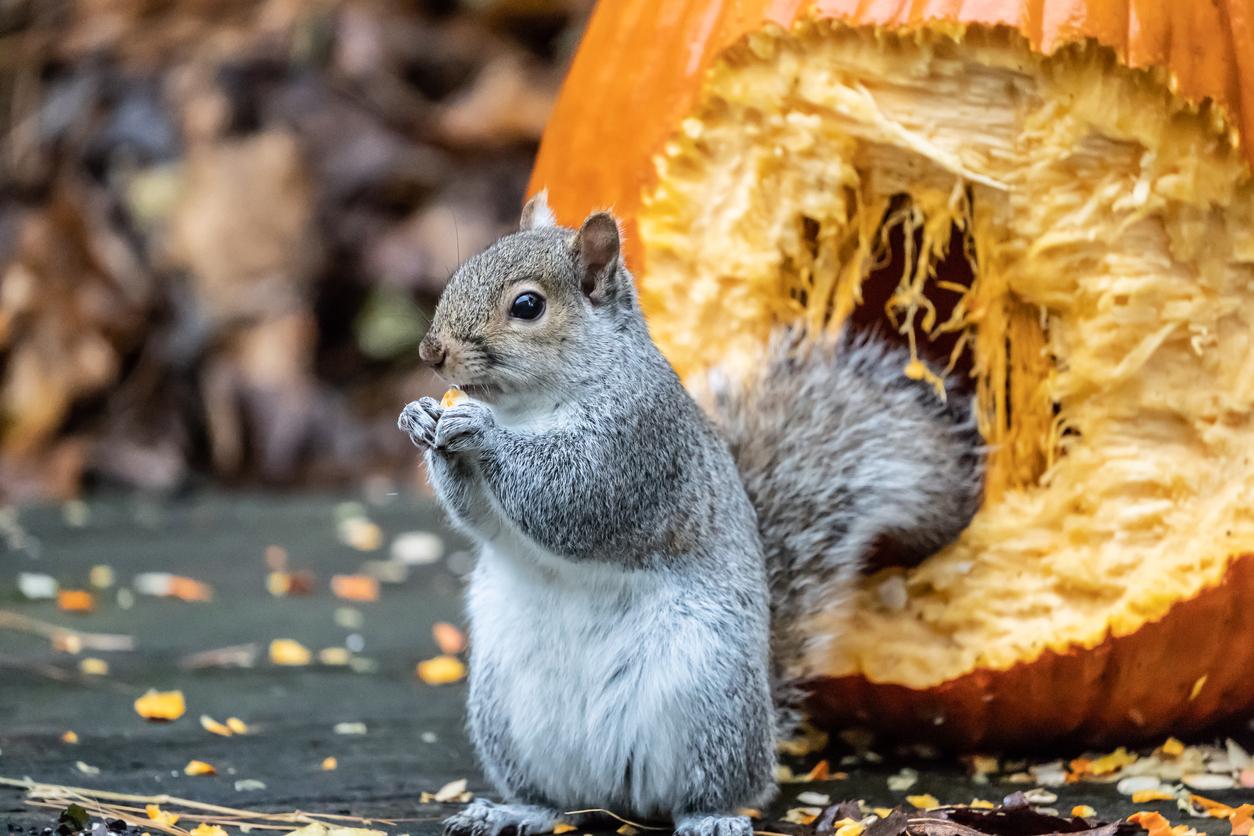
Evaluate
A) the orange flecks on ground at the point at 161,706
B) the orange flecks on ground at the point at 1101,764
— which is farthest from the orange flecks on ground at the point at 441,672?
the orange flecks on ground at the point at 1101,764

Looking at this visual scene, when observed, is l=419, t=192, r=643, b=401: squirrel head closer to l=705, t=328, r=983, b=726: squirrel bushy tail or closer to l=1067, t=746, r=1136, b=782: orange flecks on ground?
l=705, t=328, r=983, b=726: squirrel bushy tail

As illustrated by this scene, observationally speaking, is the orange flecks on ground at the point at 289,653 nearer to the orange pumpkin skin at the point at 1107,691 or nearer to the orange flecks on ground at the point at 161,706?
the orange flecks on ground at the point at 161,706

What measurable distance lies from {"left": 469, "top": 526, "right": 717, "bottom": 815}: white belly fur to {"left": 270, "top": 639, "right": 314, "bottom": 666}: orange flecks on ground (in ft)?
2.39

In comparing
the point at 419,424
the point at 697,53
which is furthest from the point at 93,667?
the point at 697,53

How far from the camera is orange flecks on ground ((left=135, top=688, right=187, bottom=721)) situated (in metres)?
1.98

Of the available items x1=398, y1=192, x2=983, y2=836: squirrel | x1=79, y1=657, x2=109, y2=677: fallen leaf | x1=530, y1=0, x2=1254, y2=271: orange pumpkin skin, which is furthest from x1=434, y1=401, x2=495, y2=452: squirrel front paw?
x1=79, y1=657, x2=109, y2=677: fallen leaf

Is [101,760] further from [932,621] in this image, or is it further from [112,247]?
[112,247]

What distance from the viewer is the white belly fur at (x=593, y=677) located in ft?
5.19

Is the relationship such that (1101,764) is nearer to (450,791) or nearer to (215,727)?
(450,791)

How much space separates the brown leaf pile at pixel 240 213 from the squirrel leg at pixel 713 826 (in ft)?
7.50

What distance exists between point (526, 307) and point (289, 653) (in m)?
0.94

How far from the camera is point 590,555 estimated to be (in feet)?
5.18

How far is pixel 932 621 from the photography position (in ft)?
6.19

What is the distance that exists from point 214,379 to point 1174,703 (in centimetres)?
272
